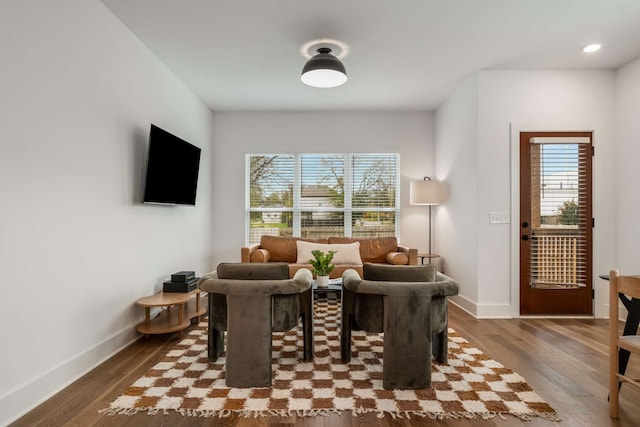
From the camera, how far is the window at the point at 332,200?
5.76 meters

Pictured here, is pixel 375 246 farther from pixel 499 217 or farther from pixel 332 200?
pixel 499 217

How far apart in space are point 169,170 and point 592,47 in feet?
14.5

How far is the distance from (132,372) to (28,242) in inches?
45.4

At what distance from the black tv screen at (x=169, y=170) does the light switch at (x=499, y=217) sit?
3.55m

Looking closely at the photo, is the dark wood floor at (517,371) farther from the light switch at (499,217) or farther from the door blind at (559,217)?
the light switch at (499,217)

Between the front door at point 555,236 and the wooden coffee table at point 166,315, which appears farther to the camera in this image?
the front door at point 555,236

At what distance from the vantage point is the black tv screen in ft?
10.9

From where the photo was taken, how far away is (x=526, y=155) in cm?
402

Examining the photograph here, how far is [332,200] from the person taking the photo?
5.77m

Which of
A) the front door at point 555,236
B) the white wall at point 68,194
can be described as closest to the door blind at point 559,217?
the front door at point 555,236

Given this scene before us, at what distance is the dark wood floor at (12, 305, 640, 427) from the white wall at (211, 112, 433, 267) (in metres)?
2.43

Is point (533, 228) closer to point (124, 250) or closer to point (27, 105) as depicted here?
point (124, 250)

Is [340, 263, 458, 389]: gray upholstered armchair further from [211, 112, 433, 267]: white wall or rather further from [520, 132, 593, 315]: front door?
[211, 112, 433, 267]: white wall

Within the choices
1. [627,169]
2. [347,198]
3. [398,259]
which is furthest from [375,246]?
[627,169]
